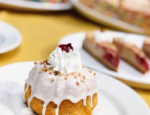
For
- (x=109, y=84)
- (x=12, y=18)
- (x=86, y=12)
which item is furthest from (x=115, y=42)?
(x=12, y=18)

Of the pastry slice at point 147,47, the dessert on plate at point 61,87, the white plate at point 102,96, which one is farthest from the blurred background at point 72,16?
the dessert on plate at point 61,87

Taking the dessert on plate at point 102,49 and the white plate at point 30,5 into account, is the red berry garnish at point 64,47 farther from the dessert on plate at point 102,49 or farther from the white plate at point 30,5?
the white plate at point 30,5

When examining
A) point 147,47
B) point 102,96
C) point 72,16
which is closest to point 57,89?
point 102,96

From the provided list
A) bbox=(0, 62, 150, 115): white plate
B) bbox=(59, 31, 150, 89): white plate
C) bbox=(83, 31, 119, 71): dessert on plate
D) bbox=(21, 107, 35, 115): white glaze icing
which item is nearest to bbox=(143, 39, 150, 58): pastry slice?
bbox=(59, 31, 150, 89): white plate

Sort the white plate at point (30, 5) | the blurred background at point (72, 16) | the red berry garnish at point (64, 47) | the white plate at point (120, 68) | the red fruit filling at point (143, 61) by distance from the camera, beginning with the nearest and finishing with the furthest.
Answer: the red berry garnish at point (64, 47), the white plate at point (120, 68), the red fruit filling at point (143, 61), the blurred background at point (72, 16), the white plate at point (30, 5)

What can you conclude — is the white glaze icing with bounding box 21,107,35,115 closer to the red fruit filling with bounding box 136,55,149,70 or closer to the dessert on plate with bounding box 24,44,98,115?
the dessert on plate with bounding box 24,44,98,115

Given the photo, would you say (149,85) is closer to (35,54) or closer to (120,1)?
(35,54)

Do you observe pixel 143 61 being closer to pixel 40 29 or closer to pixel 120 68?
pixel 120 68
